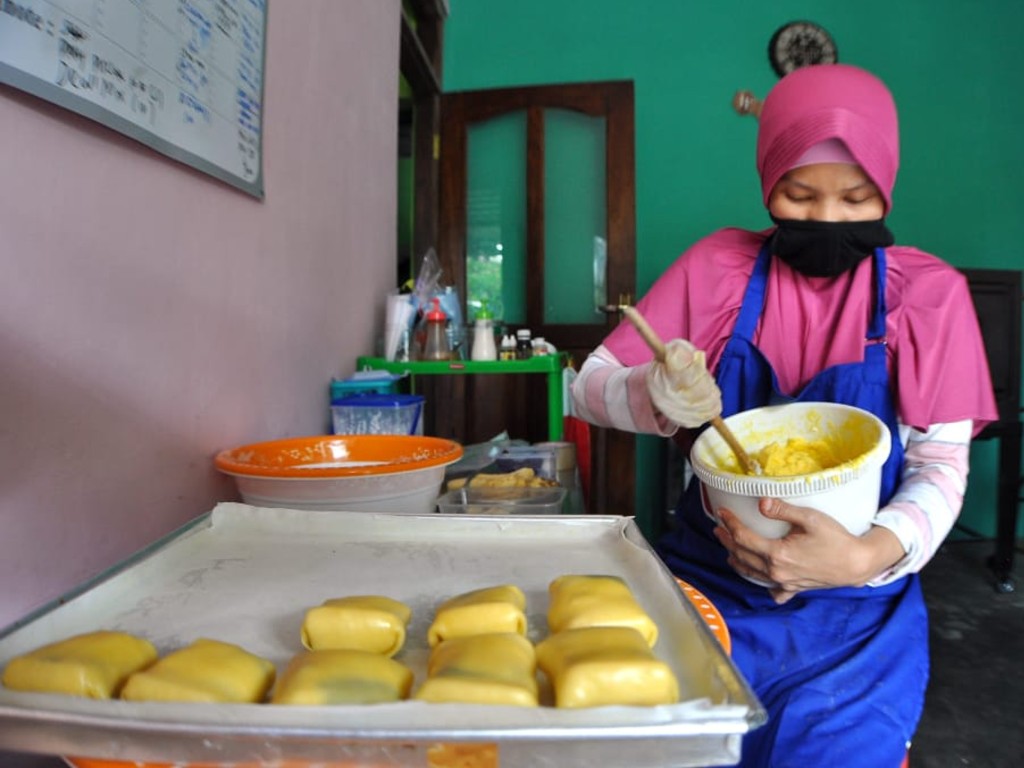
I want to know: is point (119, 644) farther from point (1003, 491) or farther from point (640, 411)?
point (1003, 491)

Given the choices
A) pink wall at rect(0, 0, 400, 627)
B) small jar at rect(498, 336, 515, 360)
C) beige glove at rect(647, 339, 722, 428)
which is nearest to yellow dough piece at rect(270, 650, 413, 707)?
pink wall at rect(0, 0, 400, 627)

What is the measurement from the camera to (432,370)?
199 cm

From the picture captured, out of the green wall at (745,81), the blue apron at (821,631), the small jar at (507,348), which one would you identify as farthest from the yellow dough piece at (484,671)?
the green wall at (745,81)

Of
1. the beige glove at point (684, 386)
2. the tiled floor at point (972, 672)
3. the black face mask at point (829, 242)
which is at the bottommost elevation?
the tiled floor at point (972, 672)

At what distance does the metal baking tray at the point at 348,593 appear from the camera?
1.30 feet

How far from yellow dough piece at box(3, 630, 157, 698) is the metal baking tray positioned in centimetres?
4

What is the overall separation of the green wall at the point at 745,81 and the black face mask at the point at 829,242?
96.8 inches

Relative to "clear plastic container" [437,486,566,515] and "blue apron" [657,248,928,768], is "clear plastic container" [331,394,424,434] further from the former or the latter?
"blue apron" [657,248,928,768]

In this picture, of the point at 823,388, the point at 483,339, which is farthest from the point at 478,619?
the point at 483,339

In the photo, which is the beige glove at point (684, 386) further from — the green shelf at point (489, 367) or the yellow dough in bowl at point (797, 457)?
the green shelf at point (489, 367)

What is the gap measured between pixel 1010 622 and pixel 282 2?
3561 millimetres

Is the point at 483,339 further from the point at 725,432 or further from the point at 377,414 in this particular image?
the point at 725,432

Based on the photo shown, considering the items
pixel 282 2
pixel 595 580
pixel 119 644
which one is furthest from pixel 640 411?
pixel 282 2

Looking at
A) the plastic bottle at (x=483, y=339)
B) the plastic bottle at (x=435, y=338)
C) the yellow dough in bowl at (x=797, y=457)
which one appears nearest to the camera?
the yellow dough in bowl at (x=797, y=457)
